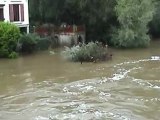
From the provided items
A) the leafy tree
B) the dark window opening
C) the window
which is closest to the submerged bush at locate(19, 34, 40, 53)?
the window

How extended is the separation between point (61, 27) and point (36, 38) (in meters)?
6.38

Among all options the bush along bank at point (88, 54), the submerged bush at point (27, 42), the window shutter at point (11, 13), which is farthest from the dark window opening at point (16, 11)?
the bush along bank at point (88, 54)

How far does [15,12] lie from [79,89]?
19.5 meters

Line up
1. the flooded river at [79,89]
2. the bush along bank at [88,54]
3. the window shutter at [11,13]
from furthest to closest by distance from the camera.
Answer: the window shutter at [11,13], the bush along bank at [88,54], the flooded river at [79,89]

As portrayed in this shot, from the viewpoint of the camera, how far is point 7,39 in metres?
36.5

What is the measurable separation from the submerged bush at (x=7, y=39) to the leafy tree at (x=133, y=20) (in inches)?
429

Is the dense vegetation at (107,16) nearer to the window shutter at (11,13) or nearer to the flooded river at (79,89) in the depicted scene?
the window shutter at (11,13)

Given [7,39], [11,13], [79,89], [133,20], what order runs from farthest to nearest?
[133,20] → [11,13] → [7,39] → [79,89]

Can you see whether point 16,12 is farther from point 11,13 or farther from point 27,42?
point 27,42

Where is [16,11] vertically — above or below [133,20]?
above

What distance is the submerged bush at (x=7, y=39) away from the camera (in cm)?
3638

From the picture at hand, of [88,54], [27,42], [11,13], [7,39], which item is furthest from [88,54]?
[11,13]

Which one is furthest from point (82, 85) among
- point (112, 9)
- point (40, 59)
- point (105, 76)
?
point (112, 9)

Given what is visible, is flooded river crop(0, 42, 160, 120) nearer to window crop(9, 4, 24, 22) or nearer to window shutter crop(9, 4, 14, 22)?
window shutter crop(9, 4, 14, 22)
